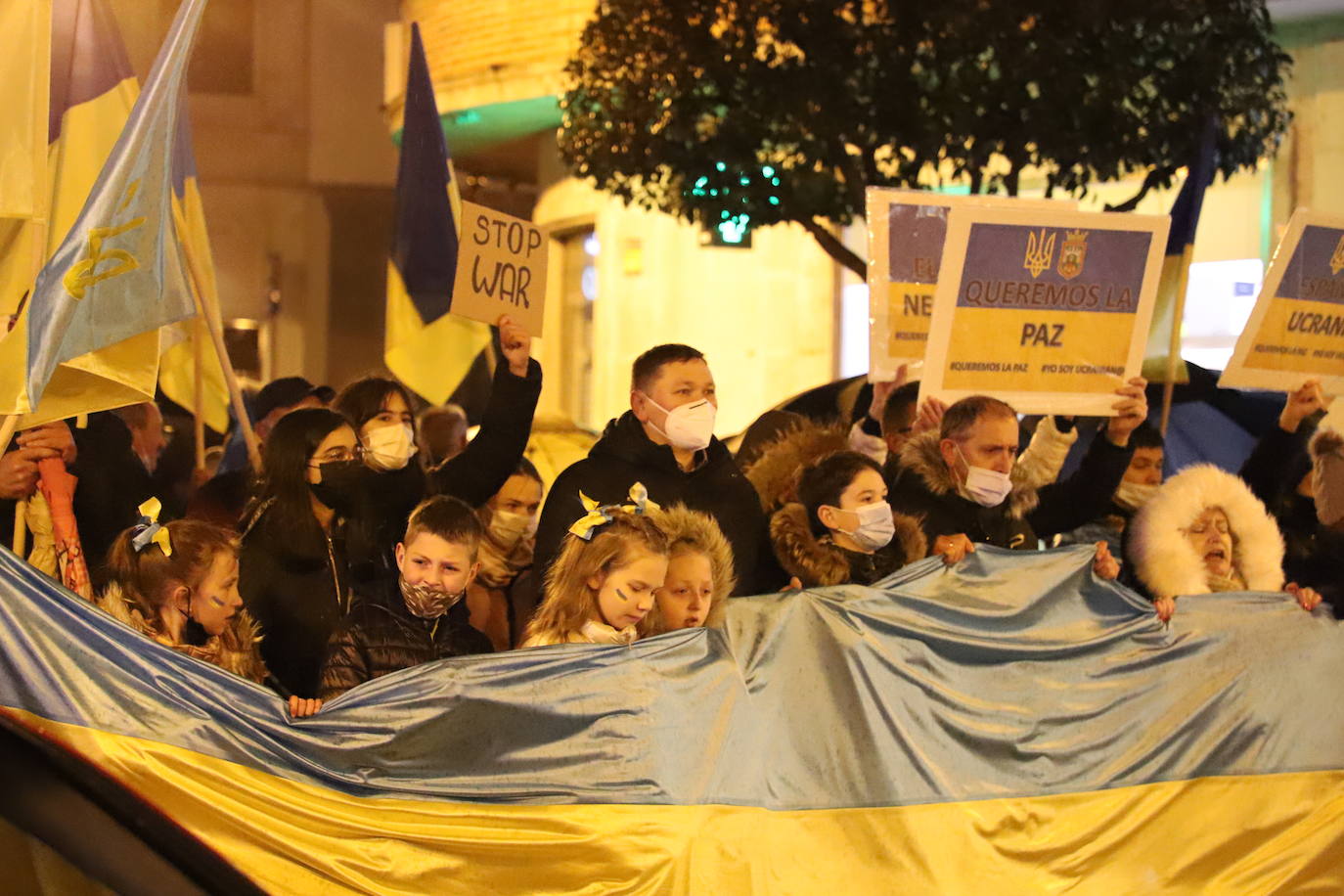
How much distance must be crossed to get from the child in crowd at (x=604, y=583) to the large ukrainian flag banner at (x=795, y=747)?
0.13m

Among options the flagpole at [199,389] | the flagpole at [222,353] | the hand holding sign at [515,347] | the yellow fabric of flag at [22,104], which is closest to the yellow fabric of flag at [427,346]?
the flagpole at [199,389]

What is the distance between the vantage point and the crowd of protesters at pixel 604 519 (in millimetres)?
4023

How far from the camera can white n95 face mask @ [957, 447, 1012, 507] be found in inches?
192

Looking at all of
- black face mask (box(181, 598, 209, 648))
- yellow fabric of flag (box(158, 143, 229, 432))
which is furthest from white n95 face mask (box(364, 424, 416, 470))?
yellow fabric of flag (box(158, 143, 229, 432))

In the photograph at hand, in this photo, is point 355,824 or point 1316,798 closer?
point 355,824

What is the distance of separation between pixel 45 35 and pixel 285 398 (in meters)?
1.99

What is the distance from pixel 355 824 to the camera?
3.62m

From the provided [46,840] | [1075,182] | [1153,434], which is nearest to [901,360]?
[1153,434]

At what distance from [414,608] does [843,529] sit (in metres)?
Result: 1.27

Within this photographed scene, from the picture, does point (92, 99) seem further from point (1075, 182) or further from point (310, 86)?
point (310, 86)

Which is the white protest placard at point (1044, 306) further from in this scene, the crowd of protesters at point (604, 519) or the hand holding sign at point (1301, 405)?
the hand holding sign at point (1301, 405)

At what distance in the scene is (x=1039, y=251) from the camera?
527 centimetres

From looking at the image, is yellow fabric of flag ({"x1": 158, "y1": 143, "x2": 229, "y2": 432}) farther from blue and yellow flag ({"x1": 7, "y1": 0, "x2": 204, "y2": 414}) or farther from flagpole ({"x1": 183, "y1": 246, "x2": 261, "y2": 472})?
blue and yellow flag ({"x1": 7, "y1": 0, "x2": 204, "y2": 414})

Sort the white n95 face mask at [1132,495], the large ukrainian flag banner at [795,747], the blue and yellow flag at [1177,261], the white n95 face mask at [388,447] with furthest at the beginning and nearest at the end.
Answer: the blue and yellow flag at [1177,261] < the white n95 face mask at [1132,495] < the white n95 face mask at [388,447] < the large ukrainian flag banner at [795,747]
